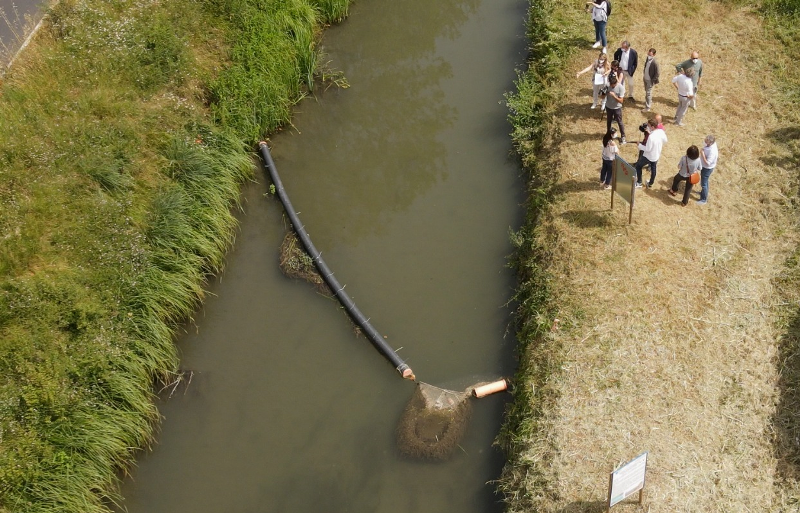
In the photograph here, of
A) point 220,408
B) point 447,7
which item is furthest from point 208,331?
point 447,7

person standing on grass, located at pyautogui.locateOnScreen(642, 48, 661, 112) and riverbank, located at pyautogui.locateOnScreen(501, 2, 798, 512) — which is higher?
person standing on grass, located at pyautogui.locateOnScreen(642, 48, 661, 112)

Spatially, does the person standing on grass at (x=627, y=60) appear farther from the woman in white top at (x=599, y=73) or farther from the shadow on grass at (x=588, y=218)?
the shadow on grass at (x=588, y=218)

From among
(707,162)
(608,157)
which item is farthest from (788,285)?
(608,157)

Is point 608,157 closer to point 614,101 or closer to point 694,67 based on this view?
point 614,101

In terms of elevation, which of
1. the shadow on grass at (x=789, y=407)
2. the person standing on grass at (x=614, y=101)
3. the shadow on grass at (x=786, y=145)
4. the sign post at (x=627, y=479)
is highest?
the person standing on grass at (x=614, y=101)

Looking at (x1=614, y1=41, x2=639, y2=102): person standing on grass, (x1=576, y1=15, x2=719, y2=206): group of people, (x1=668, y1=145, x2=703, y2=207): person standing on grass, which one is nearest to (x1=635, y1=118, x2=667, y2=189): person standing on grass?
(x1=576, y1=15, x2=719, y2=206): group of people

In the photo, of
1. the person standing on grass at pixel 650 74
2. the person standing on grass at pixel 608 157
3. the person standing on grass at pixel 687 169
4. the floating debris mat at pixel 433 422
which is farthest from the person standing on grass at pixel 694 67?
the floating debris mat at pixel 433 422

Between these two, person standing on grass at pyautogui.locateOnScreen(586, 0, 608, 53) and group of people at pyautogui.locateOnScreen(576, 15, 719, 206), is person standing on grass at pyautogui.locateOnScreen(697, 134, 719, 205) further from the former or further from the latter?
person standing on grass at pyautogui.locateOnScreen(586, 0, 608, 53)
